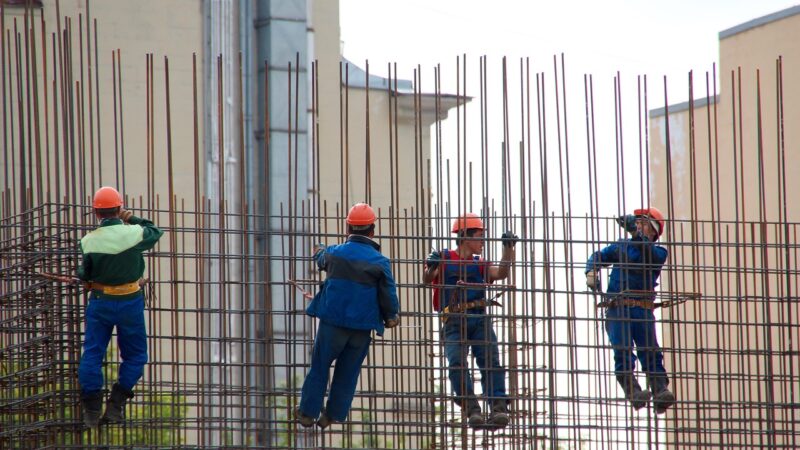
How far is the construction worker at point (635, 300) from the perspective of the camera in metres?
12.1

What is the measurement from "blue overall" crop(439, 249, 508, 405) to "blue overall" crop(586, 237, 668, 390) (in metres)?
1.15

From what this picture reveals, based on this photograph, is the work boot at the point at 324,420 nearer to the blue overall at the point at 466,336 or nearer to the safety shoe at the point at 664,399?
the blue overall at the point at 466,336

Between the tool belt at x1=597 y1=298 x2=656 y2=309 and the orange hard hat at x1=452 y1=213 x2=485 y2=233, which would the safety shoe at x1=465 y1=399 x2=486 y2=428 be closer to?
the tool belt at x1=597 y1=298 x2=656 y2=309

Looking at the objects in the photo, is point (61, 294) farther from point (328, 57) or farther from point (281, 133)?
point (328, 57)

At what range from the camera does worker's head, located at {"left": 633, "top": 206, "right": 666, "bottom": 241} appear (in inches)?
485

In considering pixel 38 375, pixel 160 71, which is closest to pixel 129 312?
pixel 38 375

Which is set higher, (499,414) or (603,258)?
(603,258)

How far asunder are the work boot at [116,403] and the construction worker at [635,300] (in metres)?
4.60

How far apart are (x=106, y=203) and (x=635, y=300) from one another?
17.2 feet

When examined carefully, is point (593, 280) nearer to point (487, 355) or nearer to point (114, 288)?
point (487, 355)

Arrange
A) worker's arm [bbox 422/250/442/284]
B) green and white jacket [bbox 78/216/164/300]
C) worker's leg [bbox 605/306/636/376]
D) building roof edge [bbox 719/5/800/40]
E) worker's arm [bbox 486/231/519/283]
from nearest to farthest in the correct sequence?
green and white jacket [bbox 78/216/164/300]
worker's arm [bbox 486/231/519/283]
worker's arm [bbox 422/250/442/284]
worker's leg [bbox 605/306/636/376]
building roof edge [bbox 719/5/800/40]

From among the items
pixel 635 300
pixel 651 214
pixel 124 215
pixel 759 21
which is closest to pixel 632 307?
pixel 635 300

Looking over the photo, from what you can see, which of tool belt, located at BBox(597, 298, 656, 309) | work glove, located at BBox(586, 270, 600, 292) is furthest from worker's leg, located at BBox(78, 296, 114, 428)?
tool belt, located at BBox(597, 298, 656, 309)

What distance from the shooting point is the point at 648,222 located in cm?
1231
